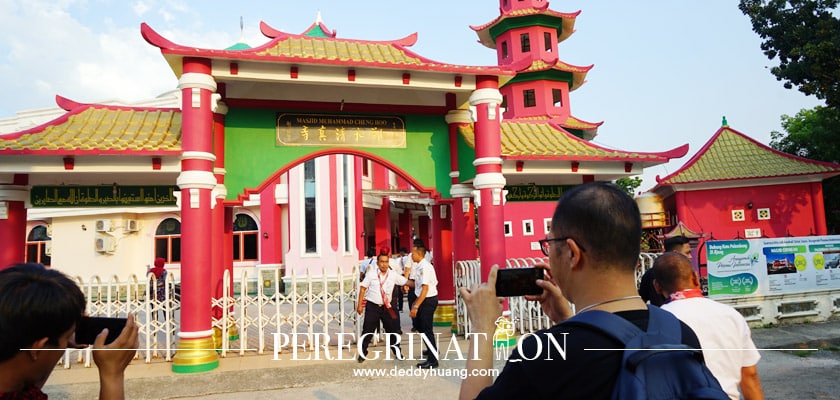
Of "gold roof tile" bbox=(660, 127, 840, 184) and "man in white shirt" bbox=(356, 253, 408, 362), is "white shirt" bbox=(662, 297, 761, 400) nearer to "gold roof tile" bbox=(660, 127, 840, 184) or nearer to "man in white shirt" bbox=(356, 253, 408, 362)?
"man in white shirt" bbox=(356, 253, 408, 362)

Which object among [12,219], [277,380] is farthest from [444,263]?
[12,219]

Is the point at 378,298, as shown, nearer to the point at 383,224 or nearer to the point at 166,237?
the point at 383,224

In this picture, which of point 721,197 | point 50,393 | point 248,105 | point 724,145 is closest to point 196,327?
point 50,393

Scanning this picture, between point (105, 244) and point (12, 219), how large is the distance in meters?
14.6

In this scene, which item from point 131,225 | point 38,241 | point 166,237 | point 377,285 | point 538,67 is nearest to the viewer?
point 377,285

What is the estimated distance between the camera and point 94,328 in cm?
185

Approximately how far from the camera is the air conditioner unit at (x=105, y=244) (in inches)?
846

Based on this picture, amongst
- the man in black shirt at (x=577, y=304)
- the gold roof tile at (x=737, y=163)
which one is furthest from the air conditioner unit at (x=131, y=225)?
the man in black shirt at (x=577, y=304)

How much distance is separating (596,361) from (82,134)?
9.14 metres

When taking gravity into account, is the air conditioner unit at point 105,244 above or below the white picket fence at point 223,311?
above

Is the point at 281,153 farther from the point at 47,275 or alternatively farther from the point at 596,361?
the point at 596,361

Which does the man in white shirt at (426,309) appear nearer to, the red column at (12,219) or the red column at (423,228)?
the red column at (12,219)

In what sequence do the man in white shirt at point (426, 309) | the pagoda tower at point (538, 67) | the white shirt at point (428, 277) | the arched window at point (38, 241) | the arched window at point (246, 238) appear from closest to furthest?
the man in white shirt at point (426, 309), the white shirt at point (428, 277), the arched window at point (246, 238), the pagoda tower at point (538, 67), the arched window at point (38, 241)

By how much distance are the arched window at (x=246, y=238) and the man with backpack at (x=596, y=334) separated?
71.0 feet
